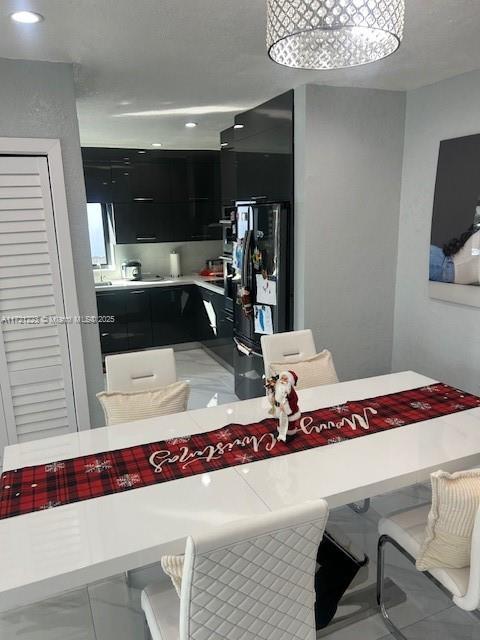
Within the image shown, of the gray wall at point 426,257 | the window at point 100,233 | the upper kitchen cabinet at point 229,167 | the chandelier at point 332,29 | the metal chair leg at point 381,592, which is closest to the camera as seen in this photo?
the chandelier at point 332,29

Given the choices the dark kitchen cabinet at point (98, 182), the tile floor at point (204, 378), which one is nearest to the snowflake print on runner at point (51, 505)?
the tile floor at point (204, 378)

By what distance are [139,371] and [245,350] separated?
174 cm

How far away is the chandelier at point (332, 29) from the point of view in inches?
49.1

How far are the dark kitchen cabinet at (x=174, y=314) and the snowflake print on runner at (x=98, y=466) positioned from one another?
12.5 feet

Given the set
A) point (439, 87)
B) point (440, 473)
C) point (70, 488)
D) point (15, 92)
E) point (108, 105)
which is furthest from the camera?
point (108, 105)

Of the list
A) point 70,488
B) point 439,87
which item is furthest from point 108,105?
point 70,488

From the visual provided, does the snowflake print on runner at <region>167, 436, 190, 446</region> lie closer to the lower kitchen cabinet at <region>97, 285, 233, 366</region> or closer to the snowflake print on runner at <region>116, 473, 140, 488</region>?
the snowflake print on runner at <region>116, 473, 140, 488</region>

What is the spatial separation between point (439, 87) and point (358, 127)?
572mm

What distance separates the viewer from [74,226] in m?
2.81

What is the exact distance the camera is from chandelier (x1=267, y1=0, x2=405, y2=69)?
49.1 inches

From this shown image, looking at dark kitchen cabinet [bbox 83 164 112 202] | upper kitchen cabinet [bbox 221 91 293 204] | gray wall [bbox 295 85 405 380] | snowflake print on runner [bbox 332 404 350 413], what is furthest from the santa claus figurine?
dark kitchen cabinet [bbox 83 164 112 202]

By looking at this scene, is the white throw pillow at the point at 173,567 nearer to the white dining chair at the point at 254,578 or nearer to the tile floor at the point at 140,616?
the white dining chair at the point at 254,578

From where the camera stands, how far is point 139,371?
7.86 ft

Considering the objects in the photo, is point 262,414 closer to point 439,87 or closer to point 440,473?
point 440,473
